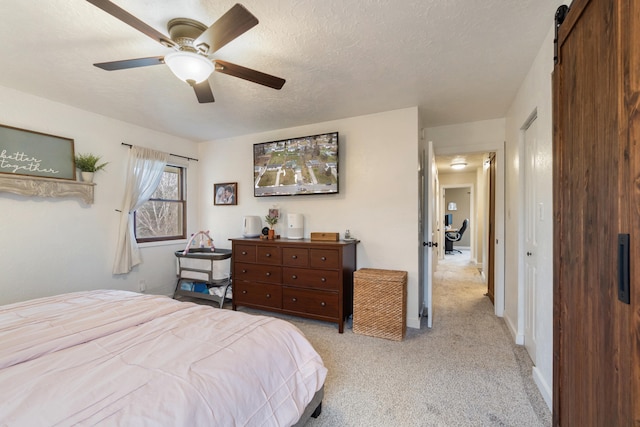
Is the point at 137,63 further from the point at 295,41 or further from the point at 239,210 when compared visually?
the point at 239,210

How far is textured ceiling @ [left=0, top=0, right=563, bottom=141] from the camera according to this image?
5.18 ft

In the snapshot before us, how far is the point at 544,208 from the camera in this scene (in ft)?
6.21

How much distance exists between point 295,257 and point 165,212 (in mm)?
2231

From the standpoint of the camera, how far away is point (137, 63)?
5.59 ft

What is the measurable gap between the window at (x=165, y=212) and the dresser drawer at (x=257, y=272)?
1367mm

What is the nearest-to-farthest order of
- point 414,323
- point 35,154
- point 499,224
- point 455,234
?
1. point 35,154
2. point 414,323
3. point 499,224
4. point 455,234

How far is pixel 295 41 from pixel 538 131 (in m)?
1.84

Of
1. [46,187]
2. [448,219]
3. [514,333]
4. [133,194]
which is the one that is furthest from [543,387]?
[448,219]

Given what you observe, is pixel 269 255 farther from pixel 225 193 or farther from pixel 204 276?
pixel 225 193

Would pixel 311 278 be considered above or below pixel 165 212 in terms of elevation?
below

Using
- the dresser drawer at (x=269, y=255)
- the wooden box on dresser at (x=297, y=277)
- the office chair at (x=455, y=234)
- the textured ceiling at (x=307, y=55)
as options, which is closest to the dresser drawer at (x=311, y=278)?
the wooden box on dresser at (x=297, y=277)

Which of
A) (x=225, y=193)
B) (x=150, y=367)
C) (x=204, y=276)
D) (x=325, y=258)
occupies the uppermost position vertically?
(x=225, y=193)

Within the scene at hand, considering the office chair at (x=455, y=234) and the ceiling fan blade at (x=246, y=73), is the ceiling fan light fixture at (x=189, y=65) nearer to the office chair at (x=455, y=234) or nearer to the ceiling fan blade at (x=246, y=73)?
the ceiling fan blade at (x=246, y=73)

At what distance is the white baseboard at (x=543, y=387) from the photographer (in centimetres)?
173
